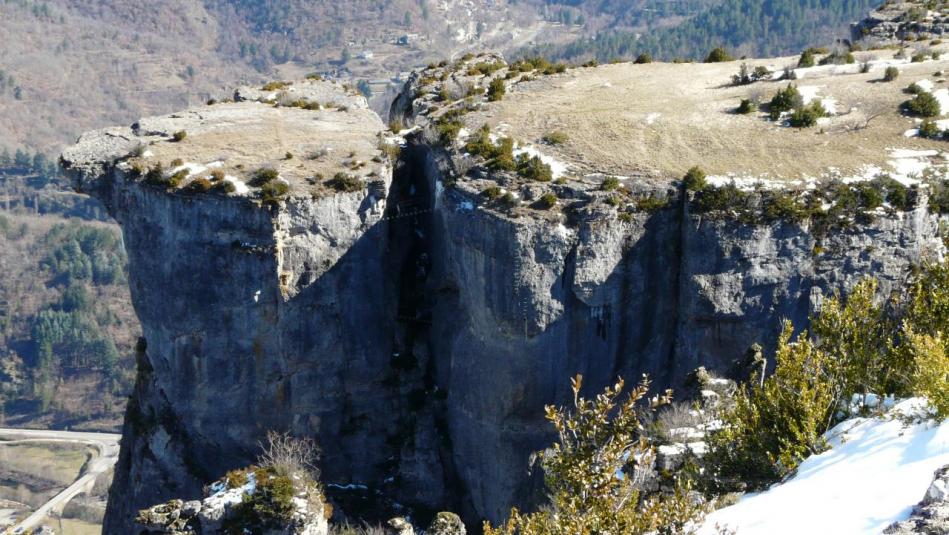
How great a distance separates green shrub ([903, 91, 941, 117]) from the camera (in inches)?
1594

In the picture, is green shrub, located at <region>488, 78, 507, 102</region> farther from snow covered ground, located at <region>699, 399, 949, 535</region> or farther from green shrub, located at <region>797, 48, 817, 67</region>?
snow covered ground, located at <region>699, 399, 949, 535</region>

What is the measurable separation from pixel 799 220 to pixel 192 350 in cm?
2303

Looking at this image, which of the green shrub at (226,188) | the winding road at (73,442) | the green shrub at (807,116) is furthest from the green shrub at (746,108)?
the winding road at (73,442)

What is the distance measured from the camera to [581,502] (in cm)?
1962

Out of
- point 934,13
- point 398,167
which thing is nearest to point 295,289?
point 398,167

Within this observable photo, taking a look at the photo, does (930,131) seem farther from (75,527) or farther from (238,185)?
(75,527)

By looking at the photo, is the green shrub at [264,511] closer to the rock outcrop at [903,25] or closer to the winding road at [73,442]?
the rock outcrop at [903,25]

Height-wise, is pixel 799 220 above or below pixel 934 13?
below

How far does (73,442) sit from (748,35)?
133m

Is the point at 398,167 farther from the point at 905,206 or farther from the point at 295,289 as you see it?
the point at 905,206

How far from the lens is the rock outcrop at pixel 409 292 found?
36.0 m

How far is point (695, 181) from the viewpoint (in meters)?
36.3

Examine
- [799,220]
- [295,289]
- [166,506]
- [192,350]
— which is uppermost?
[799,220]

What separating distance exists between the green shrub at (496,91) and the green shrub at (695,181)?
39.5ft
